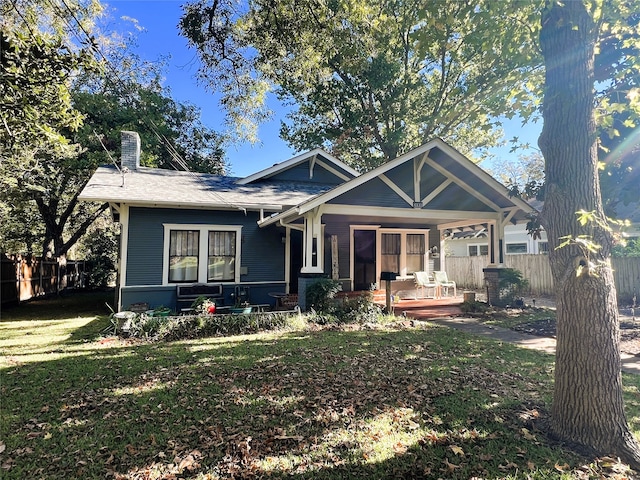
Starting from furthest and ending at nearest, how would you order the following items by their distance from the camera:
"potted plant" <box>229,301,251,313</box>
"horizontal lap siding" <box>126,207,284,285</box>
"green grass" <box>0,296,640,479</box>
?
"horizontal lap siding" <box>126,207,284,285</box>
"potted plant" <box>229,301,251,313</box>
"green grass" <box>0,296,640,479</box>

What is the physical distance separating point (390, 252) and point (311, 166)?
187 inches

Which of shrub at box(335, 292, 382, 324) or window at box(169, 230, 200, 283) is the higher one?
window at box(169, 230, 200, 283)

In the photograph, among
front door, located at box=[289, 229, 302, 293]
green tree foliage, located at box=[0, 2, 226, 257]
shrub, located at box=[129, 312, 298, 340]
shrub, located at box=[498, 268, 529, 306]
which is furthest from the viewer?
front door, located at box=[289, 229, 302, 293]

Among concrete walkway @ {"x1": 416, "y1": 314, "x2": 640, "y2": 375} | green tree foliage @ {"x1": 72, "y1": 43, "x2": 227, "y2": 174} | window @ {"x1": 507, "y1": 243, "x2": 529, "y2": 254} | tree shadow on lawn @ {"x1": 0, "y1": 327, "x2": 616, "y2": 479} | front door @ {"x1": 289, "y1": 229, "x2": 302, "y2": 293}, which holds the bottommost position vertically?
tree shadow on lawn @ {"x1": 0, "y1": 327, "x2": 616, "y2": 479}

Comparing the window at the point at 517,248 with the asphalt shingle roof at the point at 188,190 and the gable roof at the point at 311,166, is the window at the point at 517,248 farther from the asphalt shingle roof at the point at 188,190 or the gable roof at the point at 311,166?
the asphalt shingle roof at the point at 188,190

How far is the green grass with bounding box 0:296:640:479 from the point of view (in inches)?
116

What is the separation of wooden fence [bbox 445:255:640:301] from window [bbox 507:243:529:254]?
4403mm

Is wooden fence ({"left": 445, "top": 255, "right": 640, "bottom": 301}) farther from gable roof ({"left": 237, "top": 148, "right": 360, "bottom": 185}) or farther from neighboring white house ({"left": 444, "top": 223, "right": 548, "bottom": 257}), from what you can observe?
gable roof ({"left": 237, "top": 148, "right": 360, "bottom": 185})

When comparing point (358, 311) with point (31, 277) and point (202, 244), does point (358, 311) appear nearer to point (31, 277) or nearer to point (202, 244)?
point (202, 244)

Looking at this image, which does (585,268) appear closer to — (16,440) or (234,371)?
(234,371)

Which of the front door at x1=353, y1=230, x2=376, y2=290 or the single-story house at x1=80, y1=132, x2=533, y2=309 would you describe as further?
the front door at x1=353, y1=230, x2=376, y2=290

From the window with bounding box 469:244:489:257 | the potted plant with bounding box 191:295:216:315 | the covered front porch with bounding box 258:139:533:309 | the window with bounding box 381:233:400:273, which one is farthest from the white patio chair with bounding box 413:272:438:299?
the window with bounding box 469:244:489:257

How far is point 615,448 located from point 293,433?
289 centimetres

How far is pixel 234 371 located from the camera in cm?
528
